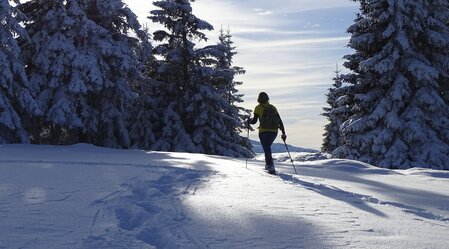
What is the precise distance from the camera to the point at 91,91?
18.7 meters

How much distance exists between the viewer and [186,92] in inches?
875

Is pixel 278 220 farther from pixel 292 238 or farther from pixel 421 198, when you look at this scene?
pixel 421 198

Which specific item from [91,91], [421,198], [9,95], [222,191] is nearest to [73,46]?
[91,91]

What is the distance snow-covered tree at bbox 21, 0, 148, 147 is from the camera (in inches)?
687

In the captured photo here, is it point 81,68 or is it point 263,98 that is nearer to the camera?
point 263,98

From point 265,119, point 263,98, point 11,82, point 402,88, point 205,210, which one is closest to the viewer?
point 205,210

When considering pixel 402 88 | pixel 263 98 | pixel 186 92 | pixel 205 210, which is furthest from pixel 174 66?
pixel 205 210

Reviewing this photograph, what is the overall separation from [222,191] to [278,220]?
1784 millimetres

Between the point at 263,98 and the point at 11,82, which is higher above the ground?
the point at 11,82

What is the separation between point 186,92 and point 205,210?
17.3m

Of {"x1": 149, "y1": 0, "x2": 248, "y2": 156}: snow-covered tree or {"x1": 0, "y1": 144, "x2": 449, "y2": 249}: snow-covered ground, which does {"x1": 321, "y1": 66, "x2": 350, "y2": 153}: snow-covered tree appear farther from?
{"x1": 0, "y1": 144, "x2": 449, "y2": 249}: snow-covered ground

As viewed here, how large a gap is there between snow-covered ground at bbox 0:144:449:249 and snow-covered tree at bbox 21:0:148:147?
9137mm

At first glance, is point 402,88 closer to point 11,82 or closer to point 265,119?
point 265,119

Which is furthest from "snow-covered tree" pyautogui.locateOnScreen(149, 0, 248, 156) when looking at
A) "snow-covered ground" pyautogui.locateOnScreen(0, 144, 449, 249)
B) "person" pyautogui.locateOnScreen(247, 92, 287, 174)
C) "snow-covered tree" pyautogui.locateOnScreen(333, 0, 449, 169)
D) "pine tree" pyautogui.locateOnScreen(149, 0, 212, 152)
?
"snow-covered ground" pyautogui.locateOnScreen(0, 144, 449, 249)
